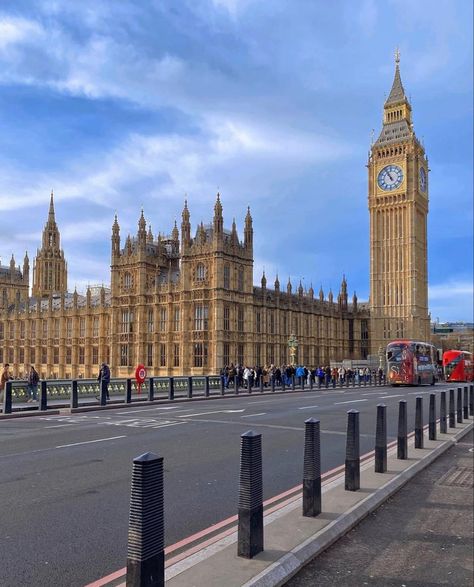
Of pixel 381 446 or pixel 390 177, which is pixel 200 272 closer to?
pixel 381 446

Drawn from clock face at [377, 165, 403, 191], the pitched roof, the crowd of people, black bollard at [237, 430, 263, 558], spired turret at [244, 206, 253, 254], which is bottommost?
the crowd of people

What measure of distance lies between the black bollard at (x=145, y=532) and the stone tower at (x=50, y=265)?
9940 cm

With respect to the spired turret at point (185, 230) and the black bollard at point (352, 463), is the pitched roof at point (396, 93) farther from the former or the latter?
the black bollard at point (352, 463)

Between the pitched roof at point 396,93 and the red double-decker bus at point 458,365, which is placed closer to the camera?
the red double-decker bus at point 458,365

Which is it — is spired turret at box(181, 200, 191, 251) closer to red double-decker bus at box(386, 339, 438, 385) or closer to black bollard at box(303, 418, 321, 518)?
red double-decker bus at box(386, 339, 438, 385)

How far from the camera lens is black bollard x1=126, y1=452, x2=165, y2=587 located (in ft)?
12.7

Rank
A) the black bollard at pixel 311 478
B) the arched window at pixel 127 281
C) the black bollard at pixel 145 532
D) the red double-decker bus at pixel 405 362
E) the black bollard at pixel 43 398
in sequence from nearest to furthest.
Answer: the black bollard at pixel 145 532
the black bollard at pixel 311 478
the black bollard at pixel 43 398
the red double-decker bus at pixel 405 362
the arched window at pixel 127 281

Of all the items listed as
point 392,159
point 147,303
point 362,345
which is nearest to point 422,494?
point 147,303

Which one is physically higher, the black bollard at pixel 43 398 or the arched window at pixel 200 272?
the arched window at pixel 200 272

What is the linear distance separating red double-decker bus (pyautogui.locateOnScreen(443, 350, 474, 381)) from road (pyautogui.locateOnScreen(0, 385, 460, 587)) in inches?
1604

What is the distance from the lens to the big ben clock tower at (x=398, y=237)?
82875mm

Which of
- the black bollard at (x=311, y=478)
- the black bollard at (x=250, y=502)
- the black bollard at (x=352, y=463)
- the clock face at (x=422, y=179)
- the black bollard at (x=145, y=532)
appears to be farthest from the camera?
the clock face at (x=422, y=179)

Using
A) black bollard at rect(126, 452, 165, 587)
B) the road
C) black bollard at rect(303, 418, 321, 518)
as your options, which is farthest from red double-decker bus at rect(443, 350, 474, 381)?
black bollard at rect(126, 452, 165, 587)

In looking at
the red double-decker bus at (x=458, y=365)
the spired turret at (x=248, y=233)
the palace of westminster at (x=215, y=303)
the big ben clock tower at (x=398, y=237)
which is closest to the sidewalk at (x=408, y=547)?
the palace of westminster at (x=215, y=303)
